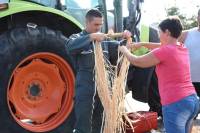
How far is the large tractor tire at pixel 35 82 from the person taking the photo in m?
5.88

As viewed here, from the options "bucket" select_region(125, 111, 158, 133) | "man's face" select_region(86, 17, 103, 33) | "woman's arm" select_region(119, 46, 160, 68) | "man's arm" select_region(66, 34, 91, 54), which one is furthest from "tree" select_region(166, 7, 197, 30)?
"woman's arm" select_region(119, 46, 160, 68)

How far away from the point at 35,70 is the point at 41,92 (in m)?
0.28

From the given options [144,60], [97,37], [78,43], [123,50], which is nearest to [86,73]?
[78,43]

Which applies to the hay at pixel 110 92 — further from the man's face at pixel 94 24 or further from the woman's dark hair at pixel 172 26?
the woman's dark hair at pixel 172 26

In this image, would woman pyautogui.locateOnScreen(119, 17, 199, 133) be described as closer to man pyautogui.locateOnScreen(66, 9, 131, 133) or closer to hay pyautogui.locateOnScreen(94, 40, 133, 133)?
hay pyautogui.locateOnScreen(94, 40, 133, 133)

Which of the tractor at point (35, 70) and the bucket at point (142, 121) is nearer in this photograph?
the tractor at point (35, 70)

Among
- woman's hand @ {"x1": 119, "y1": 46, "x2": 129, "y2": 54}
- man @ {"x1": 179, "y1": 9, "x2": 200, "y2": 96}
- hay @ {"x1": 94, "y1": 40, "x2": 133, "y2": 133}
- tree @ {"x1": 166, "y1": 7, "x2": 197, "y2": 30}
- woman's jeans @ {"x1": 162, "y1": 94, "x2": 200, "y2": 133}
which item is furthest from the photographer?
tree @ {"x1": 166, "y1": 7, "x2": 197, "y2": 30}

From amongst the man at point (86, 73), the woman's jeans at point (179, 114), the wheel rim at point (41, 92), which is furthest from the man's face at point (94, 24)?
the woman's jeans at point (179, 114)

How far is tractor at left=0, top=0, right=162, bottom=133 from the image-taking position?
232 inches

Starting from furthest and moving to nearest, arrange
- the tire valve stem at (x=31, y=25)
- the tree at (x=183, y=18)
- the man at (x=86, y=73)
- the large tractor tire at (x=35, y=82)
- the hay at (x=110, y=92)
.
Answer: the tree at (x=183, y=18)
the tire valve stem at (x=31, y=25)
the large tractor tire at (x=35, y=82)
the man at (x=86, y=73)
the hay at (x=110, y=92)

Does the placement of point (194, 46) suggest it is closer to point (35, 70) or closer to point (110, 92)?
point (110, 92)

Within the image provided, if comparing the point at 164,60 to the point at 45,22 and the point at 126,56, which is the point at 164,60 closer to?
the point at 126,56

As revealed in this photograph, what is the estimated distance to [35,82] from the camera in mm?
6203

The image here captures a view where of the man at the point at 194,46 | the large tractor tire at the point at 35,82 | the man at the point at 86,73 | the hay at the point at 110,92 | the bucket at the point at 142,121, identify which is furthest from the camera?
the bucket at the point at 142,121
